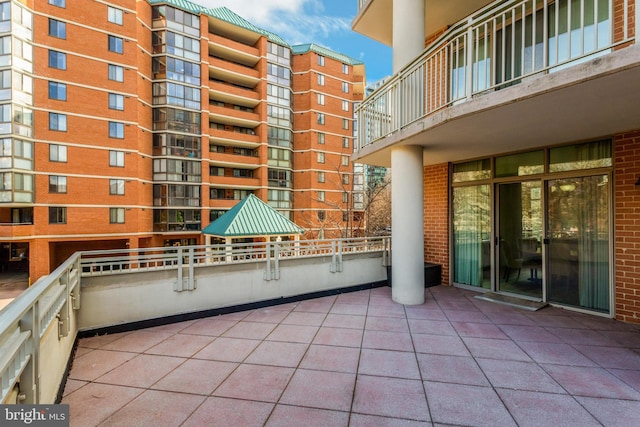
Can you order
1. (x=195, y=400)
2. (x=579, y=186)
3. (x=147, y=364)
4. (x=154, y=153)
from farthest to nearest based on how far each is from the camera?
(x=154, y=153) → (x=579, y=186) → (x=147, y=364) → (x=195, y=400)

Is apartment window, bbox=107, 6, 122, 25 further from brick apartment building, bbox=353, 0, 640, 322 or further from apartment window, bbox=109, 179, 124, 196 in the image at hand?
brick apartment building, bbox=353, 0, 640, 322

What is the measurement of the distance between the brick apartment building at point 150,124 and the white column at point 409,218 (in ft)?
20.6

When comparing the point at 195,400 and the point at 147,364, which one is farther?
the point at 147,364

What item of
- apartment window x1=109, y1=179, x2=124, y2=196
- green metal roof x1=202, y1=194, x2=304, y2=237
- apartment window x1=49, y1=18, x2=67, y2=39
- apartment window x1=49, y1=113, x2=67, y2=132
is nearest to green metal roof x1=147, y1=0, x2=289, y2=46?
apartment window x1=49, y1=18, x2=67, y2=39

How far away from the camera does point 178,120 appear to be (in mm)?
22000

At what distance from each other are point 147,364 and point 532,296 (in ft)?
21.2

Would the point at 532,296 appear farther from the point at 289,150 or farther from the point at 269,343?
the point at 289,150

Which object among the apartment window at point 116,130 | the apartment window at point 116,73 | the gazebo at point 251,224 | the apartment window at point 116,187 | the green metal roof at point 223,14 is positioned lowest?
the gazebo at point 251,224

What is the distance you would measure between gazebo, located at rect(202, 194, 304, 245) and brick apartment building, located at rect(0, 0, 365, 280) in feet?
11.8

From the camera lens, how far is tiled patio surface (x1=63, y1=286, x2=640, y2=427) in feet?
8.11

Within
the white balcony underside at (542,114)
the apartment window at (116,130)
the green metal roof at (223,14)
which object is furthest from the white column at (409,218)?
the green metal roof at (223,14)

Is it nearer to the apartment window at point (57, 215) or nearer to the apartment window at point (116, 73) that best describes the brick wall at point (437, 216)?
the apartment window at point (57, 215)

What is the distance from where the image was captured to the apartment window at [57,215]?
57.9ft

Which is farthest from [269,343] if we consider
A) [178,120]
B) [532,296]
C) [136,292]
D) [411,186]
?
[178,120]
